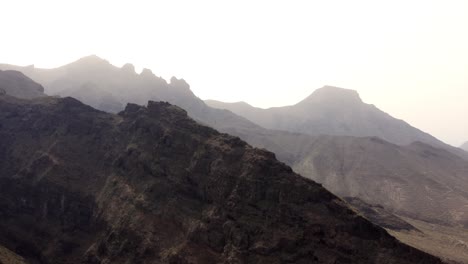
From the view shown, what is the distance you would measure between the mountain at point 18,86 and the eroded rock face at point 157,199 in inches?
1934

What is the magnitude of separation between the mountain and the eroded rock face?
49.1 metres

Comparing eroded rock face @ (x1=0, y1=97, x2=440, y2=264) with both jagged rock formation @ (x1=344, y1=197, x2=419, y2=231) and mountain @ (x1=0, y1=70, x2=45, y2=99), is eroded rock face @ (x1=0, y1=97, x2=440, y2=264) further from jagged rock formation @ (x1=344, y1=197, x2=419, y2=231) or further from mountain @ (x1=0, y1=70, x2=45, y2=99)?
jagged rock formation @ (x1=344, y1=197, x2=419, y2=231)

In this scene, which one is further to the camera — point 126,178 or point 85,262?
point 126,178

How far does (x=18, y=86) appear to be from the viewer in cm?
15662

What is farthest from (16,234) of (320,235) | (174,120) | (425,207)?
(425,207)

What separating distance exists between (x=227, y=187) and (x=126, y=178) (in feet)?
77.5

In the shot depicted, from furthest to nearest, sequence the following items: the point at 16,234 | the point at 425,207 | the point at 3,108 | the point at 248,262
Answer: the point at 425,207
the point at 3,108
the point at 16,234
the point at 248,262

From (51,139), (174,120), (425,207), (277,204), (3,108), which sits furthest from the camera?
(425,207)

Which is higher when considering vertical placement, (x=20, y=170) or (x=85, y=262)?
(x=20, y=170)

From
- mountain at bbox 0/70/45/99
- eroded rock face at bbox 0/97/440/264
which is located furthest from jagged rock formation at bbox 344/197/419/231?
mountain at bbox 0/70/45/99

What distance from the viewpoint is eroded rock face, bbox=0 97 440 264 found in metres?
59.6

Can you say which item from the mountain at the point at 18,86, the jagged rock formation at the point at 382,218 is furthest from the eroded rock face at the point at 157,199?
the jagged rock formation at the point at 382,218

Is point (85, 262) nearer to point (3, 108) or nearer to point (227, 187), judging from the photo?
point (227, 187)

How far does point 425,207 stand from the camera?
16188 centimetres
